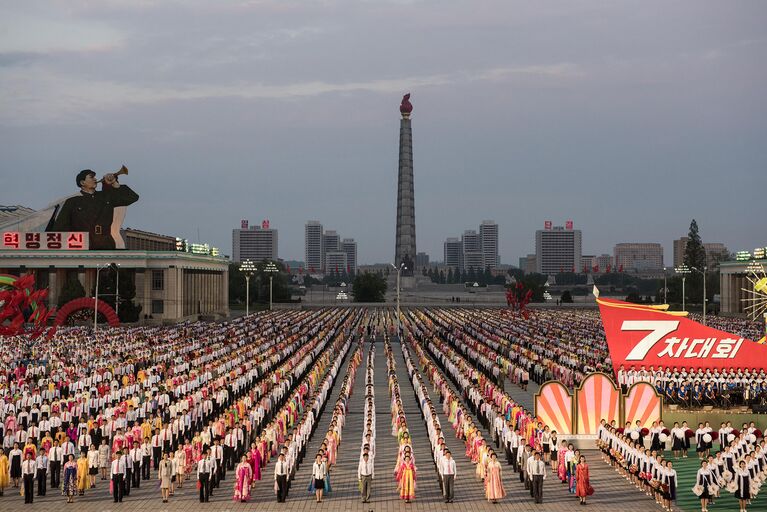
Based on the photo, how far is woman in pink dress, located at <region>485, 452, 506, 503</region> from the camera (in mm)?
18203

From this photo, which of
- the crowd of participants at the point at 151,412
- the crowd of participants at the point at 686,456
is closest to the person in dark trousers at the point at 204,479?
the crowd of participants at the point at 151,412

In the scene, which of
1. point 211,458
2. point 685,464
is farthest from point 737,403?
point 211,458

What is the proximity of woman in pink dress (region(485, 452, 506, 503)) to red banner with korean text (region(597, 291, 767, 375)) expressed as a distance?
28.9 ft

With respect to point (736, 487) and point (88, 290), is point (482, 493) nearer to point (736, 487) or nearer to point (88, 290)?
point (736, 487)

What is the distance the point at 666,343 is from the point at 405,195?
490 ft

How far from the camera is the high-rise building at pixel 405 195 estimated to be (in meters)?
174

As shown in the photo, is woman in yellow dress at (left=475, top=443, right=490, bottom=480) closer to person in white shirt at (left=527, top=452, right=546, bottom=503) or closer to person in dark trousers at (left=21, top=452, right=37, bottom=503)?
person in white shirt at (left=527, top=452, right=546, bottom=503)

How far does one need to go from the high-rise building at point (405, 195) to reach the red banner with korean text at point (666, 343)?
146 metres

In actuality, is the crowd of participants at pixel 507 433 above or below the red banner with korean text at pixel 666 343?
below

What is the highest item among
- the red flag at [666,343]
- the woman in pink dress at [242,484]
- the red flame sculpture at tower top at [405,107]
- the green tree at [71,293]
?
the red flame sculpture at tower top at [405,107]

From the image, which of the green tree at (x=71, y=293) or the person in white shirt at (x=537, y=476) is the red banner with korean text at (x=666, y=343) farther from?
the green tree at (x=71, y=293)

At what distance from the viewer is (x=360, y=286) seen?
5468 inches

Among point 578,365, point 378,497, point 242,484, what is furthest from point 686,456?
point 578,365

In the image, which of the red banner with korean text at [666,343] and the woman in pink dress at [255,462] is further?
the red banner with korean text at [666,343]
